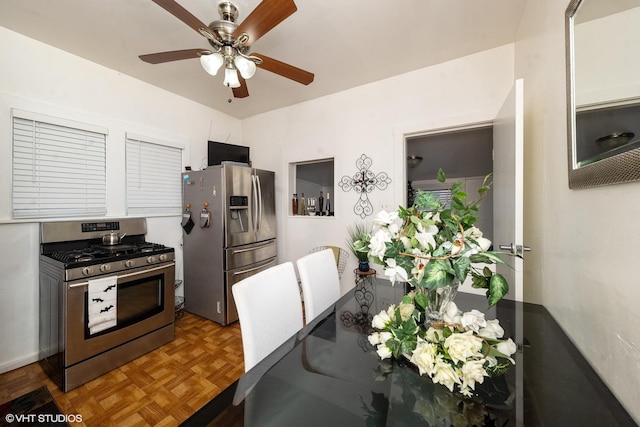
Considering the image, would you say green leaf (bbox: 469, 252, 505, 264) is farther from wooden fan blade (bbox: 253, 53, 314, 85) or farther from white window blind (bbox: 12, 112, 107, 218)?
white window blind (bbox: 12, 112, 107, 218)

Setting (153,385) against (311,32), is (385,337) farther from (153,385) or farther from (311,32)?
(311,32)

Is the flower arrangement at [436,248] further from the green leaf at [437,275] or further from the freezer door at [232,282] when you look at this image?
the freezer door at [232,282]

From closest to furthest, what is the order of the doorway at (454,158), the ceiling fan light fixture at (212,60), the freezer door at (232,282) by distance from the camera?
the ceiling fan light fixture at (212,60), the freezer door at (232,282), the doorway at (454,158)

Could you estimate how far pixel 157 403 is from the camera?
153cm

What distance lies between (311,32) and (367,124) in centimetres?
109

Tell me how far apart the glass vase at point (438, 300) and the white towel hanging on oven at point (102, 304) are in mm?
2175

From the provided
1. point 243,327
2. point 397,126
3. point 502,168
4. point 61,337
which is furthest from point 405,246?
point 61,337

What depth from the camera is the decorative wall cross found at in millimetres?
2604

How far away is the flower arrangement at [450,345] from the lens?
57cm

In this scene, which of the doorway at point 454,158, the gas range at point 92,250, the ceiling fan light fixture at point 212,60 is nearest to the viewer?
the ceiling fan light fixture at point 212,60

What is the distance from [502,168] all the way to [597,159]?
3.36 feet

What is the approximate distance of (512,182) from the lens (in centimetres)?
143

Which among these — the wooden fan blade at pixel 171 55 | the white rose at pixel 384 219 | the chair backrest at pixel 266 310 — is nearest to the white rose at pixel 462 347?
the white rose at pixel 384 219

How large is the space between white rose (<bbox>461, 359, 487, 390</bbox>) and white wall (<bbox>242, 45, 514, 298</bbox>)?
202cm
